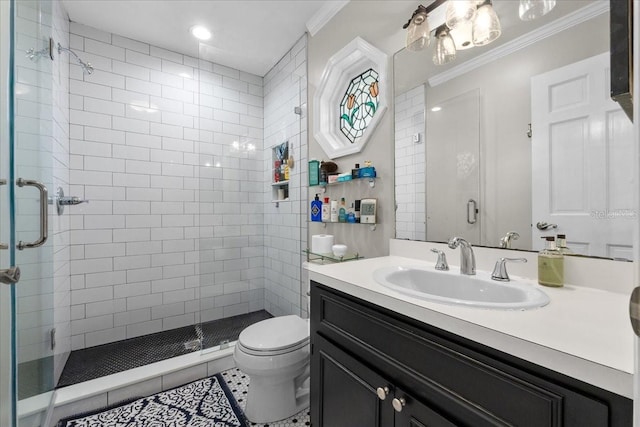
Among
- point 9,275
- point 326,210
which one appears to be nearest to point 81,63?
point 9,275

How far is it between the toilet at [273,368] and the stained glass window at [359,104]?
1.27 metres

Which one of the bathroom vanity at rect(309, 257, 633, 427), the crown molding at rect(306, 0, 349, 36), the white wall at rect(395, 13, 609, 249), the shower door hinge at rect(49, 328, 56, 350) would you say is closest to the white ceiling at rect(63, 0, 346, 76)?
the crown molding at rect(306, 0, 349, 36)

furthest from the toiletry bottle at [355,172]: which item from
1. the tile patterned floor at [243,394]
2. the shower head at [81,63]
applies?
the shower head at [81,63]

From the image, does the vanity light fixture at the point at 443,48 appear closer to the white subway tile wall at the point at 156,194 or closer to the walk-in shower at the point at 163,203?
the walk-in shower at the point at 163,203

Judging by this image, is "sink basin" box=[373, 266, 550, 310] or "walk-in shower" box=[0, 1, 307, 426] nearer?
"sink basin" box=[373, 266, 550, 310]

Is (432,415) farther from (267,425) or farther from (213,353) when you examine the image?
(213,353)

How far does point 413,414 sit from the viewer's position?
0.72m

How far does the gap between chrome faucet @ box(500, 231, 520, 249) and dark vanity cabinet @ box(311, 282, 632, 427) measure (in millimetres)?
568

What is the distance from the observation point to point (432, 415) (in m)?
0.68

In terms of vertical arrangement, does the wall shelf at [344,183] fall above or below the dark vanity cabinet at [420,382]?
above

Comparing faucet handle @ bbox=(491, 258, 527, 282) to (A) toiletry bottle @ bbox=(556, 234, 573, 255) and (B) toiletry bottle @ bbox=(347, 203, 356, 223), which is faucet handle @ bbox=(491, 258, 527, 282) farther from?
(B) toiletry bottle @ bbox=(347, 203, 356, 223)

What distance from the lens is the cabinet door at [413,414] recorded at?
67cm

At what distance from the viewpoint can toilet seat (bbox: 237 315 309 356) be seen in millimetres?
1433

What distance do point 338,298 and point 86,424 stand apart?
1.61m
